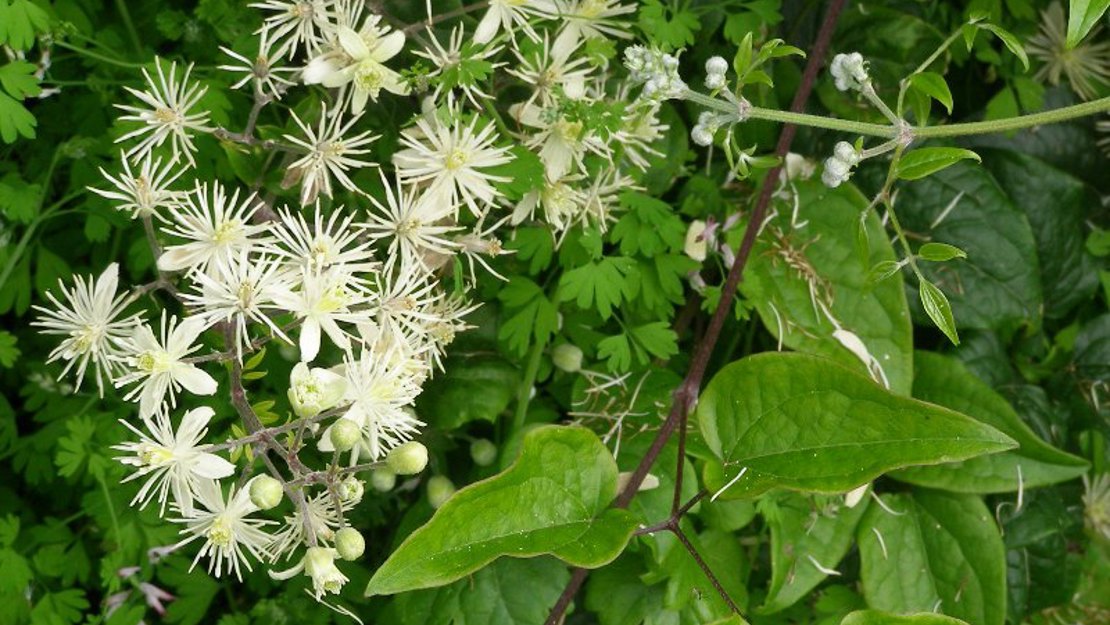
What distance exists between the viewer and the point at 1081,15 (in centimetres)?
76

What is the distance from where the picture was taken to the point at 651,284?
1044mm

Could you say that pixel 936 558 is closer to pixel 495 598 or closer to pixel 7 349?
pixel 495 598

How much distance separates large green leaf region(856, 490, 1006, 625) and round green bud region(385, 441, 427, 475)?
1.78 ft

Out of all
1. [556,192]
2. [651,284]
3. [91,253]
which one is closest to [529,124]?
[556,192]

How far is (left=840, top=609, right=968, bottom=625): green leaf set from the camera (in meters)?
0.91

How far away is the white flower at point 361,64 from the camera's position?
0.85 metres

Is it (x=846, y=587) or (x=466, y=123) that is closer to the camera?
(x=466, y=123)

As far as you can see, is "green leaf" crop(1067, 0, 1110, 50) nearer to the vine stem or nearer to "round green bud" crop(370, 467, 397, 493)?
the vine stem

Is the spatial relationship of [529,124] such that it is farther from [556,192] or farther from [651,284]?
[651,284]

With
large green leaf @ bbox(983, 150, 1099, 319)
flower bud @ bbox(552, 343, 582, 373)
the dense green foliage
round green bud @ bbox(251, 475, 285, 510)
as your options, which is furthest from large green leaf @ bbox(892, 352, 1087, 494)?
round green bud @ bbox(251, 475, 285, 510)

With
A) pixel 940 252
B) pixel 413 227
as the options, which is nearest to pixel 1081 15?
pixel 940 252

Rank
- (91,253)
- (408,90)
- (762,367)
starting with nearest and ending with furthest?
1. (408,90)
2. (762,367)
3. (91,253)

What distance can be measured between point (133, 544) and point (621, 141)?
56 centimetres

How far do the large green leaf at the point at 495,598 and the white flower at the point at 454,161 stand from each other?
12.8 inches
